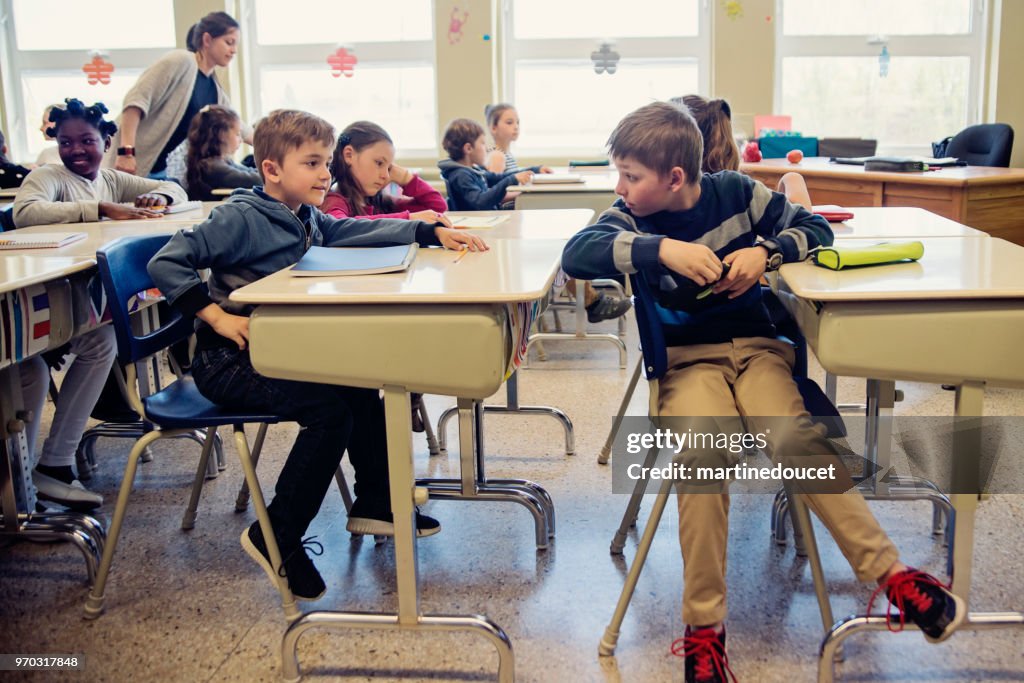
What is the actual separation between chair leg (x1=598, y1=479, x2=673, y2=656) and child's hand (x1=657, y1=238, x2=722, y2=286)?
1.15 feet

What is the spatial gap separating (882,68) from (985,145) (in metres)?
1.53

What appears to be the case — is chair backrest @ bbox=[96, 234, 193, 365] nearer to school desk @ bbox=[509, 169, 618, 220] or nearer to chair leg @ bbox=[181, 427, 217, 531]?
chair leg @ bbox=[181, 427, 217, 531]

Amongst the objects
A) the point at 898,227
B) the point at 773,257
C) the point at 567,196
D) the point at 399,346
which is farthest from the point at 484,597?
the point at 567,196

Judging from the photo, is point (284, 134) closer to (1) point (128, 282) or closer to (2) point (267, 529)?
(1) point (128, 282)

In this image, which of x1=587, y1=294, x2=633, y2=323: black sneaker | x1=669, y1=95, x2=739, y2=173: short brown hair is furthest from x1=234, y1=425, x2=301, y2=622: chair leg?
x1=587, y1=294, x2=633, y2=323: black sneaker

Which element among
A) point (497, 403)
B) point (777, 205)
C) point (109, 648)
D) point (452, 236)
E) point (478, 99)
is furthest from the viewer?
point (478, 99)

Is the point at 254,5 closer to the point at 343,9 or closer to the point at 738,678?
the point at 343,9

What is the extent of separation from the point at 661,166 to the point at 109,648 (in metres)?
1.32

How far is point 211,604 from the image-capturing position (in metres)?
1.85

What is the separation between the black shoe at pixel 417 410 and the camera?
269 cm

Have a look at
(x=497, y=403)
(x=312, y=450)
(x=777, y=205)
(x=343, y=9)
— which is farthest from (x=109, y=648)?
(x=343, y=9)

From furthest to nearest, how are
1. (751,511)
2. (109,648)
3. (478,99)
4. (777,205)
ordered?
(478,99), (751,511), (777,205), (109,648)

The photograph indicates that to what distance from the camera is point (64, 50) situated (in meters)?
6.58

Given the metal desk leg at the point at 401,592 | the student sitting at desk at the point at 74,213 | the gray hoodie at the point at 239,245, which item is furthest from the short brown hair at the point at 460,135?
the metal desk leg at the point at 401,592
